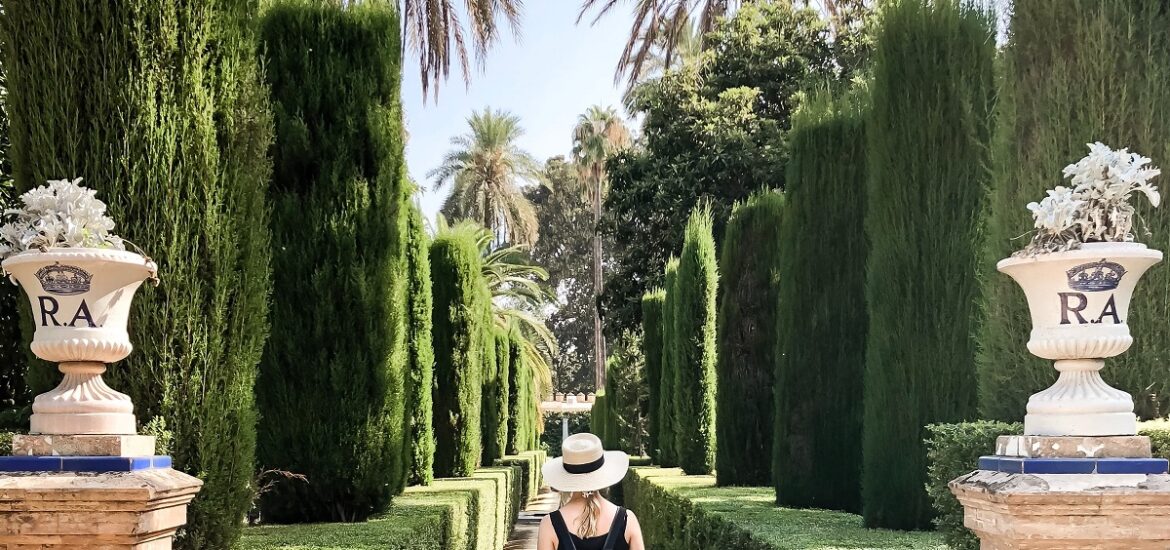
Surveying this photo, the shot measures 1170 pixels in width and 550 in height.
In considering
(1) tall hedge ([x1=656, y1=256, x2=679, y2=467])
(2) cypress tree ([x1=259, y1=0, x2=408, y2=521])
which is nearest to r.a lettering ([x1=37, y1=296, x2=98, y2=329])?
(2) cypress tree ([x1=259, y1=0, x2=408, y2=521])

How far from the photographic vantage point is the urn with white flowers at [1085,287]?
3938mm

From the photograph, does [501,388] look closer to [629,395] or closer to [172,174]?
[629,395]

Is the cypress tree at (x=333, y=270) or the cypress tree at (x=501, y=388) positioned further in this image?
the cypress tree at (x=501, y=388)

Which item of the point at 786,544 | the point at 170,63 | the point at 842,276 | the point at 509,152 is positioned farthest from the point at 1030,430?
the point at 509,152

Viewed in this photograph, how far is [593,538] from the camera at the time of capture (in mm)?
4453

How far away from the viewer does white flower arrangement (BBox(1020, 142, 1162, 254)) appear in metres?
4.02

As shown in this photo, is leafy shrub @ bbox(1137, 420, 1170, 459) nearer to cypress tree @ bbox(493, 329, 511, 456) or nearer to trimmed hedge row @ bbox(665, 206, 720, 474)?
trimmed hedge row @ bbox(665, 206, 720, 474)

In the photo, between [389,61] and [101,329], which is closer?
[101,329]

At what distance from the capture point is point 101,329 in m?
4.42

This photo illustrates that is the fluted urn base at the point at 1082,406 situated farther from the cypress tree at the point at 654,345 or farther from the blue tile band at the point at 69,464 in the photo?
the cypress tree at the point at 654,345

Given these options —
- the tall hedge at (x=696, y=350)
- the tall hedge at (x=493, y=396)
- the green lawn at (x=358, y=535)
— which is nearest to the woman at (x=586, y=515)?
the green lawn at (x=358, y=535)

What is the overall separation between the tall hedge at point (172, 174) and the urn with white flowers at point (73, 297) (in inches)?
38.8

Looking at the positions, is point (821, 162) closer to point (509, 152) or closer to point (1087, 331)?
point (1087, 331)

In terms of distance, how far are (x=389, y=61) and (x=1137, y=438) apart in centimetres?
782
